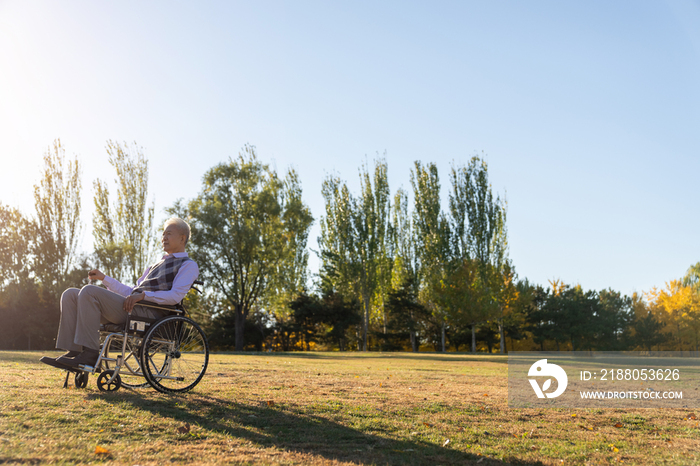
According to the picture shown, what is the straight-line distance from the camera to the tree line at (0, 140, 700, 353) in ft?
88.1

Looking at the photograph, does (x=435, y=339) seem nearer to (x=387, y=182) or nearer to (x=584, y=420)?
(x=387, y=182)

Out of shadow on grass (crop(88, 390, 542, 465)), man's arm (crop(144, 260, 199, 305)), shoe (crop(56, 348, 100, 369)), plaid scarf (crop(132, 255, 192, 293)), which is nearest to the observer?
shadow on grass (crop(88, 390, 542, 465))

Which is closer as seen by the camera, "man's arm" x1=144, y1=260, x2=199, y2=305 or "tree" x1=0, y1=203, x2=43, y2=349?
"man's arm" x1=144, y1=260, x2=199, y2=305

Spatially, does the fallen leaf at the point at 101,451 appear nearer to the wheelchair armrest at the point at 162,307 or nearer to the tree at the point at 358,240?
the wheelchair armrest at the point at 162,307

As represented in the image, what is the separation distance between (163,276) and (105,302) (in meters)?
0.51

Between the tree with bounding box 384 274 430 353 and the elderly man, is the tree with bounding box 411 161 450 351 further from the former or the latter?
the elderly man

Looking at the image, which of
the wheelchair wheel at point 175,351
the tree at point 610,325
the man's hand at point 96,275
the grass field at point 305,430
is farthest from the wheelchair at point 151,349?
the tree at point 610,325

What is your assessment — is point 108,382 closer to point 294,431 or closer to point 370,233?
point 294,431


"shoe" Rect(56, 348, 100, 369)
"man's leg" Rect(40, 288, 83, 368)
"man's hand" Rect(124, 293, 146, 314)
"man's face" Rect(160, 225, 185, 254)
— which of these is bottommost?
"shoe" Rect(56, 348, 100, 369)

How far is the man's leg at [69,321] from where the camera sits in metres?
3.68

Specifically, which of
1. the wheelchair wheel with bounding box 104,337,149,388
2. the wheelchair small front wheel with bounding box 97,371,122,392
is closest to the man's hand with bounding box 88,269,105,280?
the wheelchair wheel with bounding box 104,337,149,388

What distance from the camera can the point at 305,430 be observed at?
3.07 meters

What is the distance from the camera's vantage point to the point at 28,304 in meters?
24.1

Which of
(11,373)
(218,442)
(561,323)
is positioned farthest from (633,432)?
(561,323)
